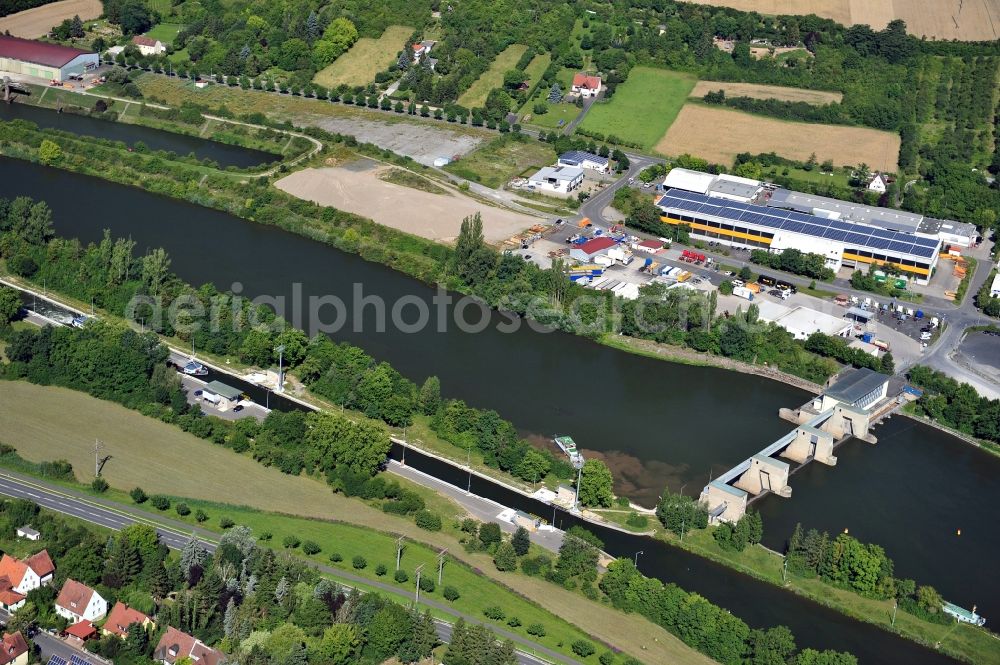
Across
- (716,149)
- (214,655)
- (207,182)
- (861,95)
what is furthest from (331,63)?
(214,655)

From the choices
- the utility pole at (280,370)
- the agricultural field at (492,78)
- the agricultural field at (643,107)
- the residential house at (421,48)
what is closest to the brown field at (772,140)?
the agricultural field at (643,107)

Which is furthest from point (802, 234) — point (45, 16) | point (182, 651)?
point (45, 16)

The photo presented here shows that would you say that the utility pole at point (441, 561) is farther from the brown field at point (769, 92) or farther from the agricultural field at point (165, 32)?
the agricultural field at point (165, 32)

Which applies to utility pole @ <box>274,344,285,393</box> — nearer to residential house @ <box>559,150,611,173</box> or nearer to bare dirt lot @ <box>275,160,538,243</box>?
bare dirt lot @ <box>275,160,538,243</box>

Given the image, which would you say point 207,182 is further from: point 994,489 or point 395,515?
point 994,489

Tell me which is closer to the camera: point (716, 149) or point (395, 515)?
point (395, 515)

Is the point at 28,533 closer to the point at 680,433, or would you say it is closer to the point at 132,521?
the point at 132,521
